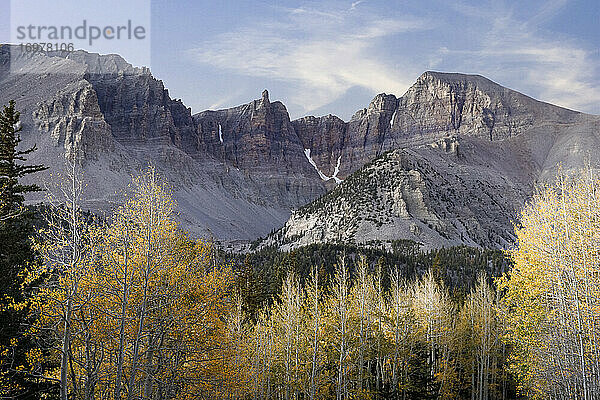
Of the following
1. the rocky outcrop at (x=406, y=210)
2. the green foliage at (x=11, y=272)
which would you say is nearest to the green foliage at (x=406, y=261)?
the rocky outcrop at (x=406, y=210)

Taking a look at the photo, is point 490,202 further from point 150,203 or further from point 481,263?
point 150,203

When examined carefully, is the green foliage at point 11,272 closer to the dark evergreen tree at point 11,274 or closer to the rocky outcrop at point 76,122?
the dark evergreen tree at point 11,274

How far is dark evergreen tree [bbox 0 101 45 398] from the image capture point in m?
19.2

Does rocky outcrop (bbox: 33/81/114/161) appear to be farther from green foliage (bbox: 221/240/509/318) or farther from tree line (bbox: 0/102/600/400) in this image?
tree line (bbox: 0/102/600/400)

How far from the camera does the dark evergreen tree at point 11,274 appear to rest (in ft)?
62.8

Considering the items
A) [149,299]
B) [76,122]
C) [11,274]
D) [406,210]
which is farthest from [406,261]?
[76,122]

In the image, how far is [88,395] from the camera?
1614cm

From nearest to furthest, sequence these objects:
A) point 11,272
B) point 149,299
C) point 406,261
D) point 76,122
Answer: point 149,299 → point 11,272 → point 406,261 → point 76,122

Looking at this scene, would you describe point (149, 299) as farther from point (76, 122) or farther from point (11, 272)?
point (76, 122)

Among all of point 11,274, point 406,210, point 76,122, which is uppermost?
point 76,122

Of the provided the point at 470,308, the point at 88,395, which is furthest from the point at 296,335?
the point at 470,308

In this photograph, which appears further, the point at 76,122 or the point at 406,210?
the point at 76,122

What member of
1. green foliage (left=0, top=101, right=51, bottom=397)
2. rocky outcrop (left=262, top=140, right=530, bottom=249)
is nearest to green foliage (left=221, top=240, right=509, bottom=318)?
rocky outcrop (left=262, top=140, right=530, bottom=249)

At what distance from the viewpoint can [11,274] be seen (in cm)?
2075
